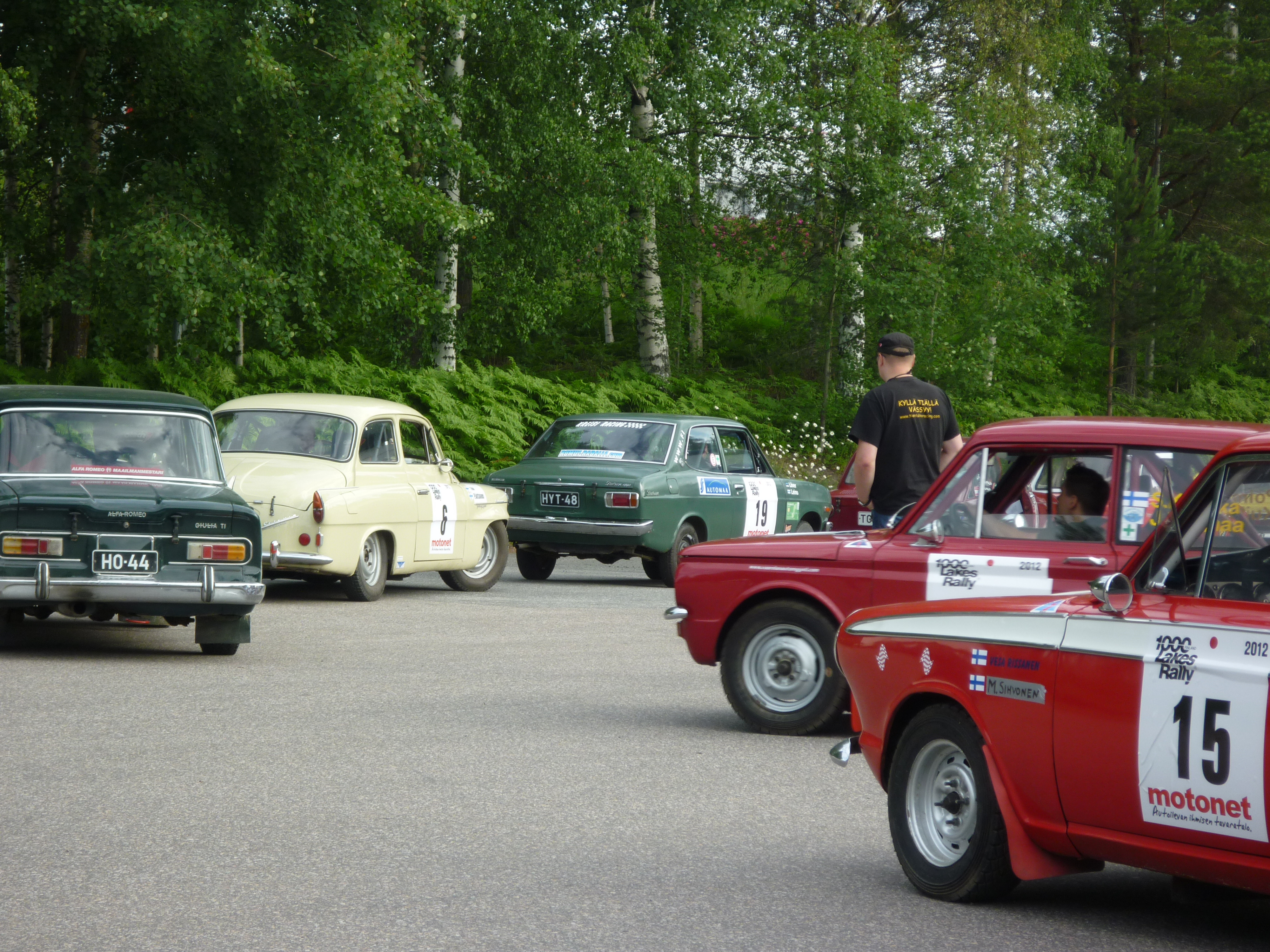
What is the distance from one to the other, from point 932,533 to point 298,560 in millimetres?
7227

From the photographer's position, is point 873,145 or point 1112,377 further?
point 1112,377

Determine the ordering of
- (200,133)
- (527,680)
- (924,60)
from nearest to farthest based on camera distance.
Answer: (527,680)
(200,133)
(924,60)

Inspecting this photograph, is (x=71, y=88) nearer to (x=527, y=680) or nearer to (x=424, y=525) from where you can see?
(x=424, y=525)

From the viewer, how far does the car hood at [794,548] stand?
8.23 meters

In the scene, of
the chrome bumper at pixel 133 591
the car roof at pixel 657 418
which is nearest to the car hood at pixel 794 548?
the chrome bumper at pixel 133 591

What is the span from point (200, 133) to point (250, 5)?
2.13 metres

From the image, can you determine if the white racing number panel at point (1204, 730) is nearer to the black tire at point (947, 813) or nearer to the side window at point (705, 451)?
the black tire at point (947, 813)

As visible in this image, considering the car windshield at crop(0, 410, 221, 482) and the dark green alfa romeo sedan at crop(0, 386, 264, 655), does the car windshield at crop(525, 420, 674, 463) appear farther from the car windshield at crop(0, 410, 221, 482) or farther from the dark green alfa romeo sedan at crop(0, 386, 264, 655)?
the dark green alfa romeo sedan at crop(0, 386, 264, 655)

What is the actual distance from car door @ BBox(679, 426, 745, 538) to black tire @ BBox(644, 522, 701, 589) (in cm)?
17

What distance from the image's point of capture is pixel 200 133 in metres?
21.3

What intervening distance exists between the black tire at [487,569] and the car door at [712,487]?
197 centimetres

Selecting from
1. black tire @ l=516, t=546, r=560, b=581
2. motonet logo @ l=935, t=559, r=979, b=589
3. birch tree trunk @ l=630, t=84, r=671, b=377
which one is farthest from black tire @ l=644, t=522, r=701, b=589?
birch tree trunk @ l=630, t=84, r=671, b=377

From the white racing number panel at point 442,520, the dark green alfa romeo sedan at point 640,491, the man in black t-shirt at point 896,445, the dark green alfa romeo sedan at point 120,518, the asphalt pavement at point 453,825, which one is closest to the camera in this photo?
the asphalt pavement at point 453,825

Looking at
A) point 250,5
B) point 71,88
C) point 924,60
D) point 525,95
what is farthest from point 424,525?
point 924,60
